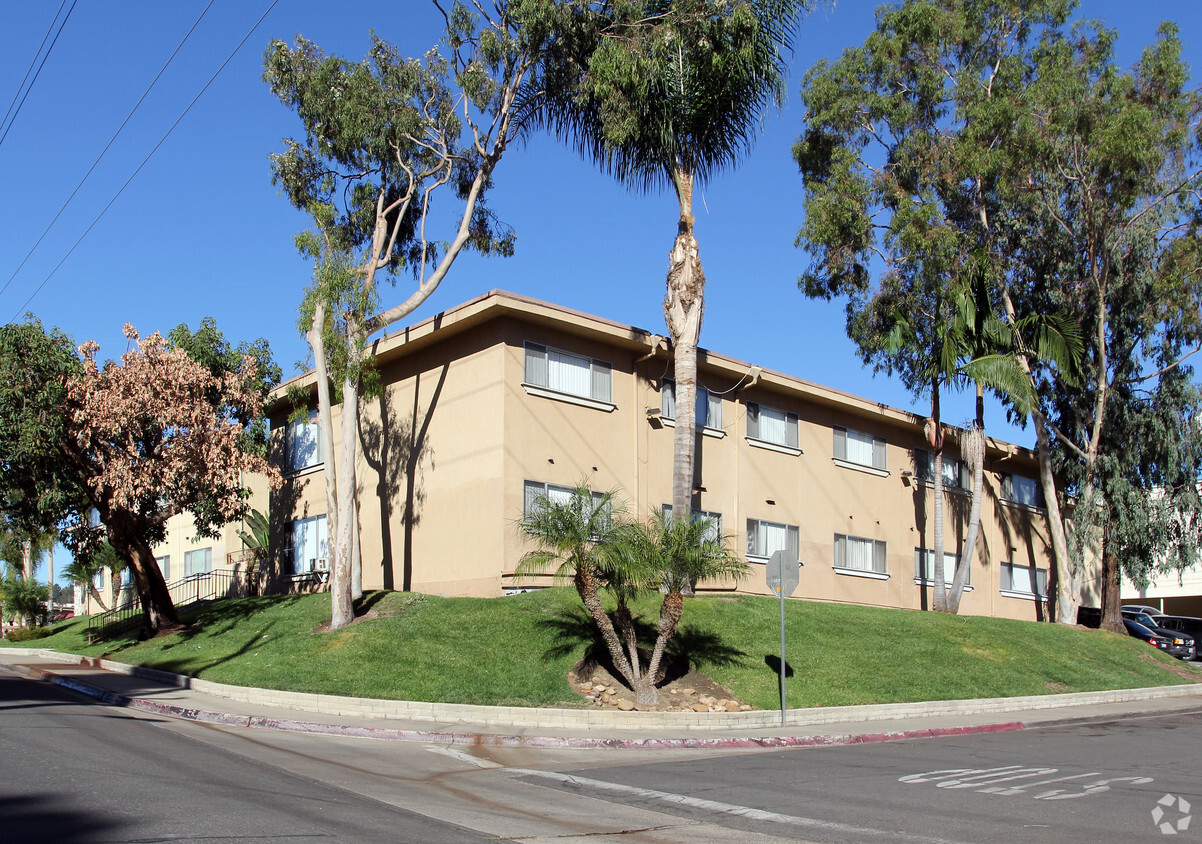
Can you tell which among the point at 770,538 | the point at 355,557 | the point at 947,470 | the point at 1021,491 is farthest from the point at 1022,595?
the point at 355,557

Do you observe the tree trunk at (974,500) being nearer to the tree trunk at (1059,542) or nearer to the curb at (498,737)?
the tree trunk at (1059,542)

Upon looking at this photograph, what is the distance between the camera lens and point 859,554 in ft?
106

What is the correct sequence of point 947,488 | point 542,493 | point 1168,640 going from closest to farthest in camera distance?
point 542,493, point 1168,640, point 947,488

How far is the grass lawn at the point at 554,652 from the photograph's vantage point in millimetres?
17266

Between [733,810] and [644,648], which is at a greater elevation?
[644,648]

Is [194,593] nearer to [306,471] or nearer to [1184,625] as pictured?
[306,471]

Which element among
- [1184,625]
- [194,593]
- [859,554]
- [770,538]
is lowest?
[1184,625]

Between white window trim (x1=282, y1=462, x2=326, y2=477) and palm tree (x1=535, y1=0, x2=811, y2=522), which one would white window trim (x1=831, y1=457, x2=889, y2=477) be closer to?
palm tree (x1=535, y1=0, x2=811, y2=522)

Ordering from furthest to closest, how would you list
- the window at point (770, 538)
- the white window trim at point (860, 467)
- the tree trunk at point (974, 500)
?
the white window trim at point (860, 467), the tree trunk at point (974, 500), the window at point (770, 538)

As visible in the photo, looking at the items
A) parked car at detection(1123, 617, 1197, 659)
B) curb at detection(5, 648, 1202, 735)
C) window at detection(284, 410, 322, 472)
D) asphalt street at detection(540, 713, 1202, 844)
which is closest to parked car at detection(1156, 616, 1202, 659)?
parked car at detection(1123, 617, 1197, 659)

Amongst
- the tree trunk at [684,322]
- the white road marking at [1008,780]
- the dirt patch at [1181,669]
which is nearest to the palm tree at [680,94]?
the tree trunk at [684,322]

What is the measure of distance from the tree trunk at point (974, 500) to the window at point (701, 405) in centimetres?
984

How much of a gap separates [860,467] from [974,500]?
149 inches

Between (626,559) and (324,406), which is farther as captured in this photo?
(324,406)
